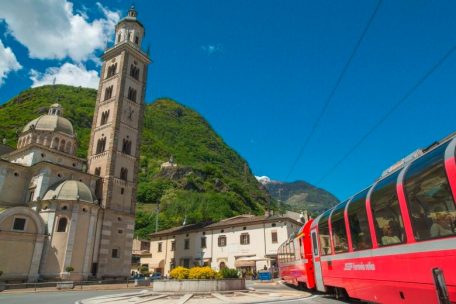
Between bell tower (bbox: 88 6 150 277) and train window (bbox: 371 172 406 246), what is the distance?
3319 cm

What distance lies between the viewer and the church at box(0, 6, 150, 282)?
99.6 ft

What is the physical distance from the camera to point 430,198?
6.21m

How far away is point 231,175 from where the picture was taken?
419 ft

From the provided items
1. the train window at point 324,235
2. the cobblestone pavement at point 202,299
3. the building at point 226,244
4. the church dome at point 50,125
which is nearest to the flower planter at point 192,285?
the cobblestone pavement at point 202,299

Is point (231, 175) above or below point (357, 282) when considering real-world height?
above

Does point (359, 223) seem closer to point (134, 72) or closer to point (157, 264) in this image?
point (134, 72)

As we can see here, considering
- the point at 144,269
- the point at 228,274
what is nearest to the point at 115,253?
the point at 144,269

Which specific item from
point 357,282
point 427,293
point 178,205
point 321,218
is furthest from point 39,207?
point 178,205

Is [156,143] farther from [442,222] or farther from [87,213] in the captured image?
[442,222]

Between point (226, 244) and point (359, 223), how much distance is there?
3548 centimetres

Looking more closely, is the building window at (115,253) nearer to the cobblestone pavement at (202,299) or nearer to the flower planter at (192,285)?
the flower planter at (192,285)

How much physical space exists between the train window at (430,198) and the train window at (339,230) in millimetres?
4231

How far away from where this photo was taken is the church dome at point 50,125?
42375 millimetres

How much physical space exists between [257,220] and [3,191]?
2795 centimetres
